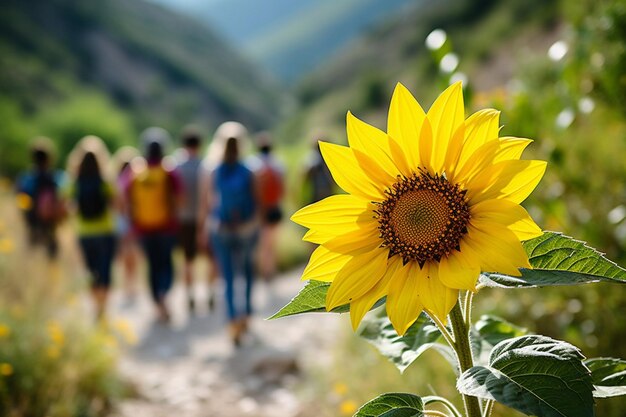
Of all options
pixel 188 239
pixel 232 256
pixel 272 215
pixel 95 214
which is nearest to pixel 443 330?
pixel 232 256

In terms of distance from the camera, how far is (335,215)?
1122 millimetres

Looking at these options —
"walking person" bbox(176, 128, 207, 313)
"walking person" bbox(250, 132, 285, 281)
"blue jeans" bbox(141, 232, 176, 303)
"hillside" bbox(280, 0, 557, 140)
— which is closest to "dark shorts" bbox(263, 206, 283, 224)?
"walking person" bbox(250, 132, 285, 281)

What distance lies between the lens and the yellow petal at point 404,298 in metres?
1.02

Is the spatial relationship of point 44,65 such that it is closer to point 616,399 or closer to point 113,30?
point 113,30

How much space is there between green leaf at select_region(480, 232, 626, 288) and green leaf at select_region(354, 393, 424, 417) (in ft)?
0.78

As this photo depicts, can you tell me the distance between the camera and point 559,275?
992 mm

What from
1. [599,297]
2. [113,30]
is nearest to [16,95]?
[113,30]

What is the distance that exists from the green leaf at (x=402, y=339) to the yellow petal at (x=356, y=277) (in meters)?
0.19

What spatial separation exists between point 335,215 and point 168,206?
5.68 m

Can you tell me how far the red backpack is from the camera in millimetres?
7965

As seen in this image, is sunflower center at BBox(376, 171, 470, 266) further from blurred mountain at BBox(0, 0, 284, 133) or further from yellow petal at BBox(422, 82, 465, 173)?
blurred mountain at BBox(0, 0, 284, 133)

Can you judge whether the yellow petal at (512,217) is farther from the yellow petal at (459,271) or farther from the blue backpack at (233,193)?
the blue backpack at (233,193)

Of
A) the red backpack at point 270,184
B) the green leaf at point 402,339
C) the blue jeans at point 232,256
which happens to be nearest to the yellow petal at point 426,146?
the green leaf at point 402,339

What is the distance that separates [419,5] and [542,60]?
47.1 m
